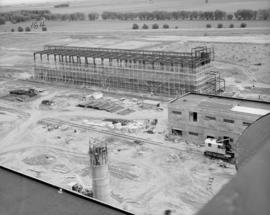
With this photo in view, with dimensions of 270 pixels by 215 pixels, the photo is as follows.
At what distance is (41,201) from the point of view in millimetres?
5312

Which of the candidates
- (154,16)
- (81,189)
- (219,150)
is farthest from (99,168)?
(154,16)

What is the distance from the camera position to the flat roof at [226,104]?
485 inches

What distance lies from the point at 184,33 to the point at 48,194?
40660 mm

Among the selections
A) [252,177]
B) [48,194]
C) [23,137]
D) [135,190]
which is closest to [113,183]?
[135,190]

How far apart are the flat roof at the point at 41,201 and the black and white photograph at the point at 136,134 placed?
0.02 m

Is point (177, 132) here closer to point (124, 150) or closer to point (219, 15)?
point (124, 150)

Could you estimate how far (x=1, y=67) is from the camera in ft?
102

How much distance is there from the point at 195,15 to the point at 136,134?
156 feet

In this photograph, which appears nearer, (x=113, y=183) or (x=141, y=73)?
(x=113, y=183)

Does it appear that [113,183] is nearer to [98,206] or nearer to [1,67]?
[98,206]

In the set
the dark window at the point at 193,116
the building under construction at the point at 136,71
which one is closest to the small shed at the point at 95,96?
the building under construction at the point at 136,71

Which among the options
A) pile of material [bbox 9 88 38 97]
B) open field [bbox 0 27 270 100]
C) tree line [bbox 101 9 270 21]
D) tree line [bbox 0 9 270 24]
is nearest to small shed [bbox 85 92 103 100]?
pile of material [bbox 9 88 38 97]

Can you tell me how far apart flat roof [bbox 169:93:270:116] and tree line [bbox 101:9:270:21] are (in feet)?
112

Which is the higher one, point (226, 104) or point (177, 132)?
point (226, 104)
